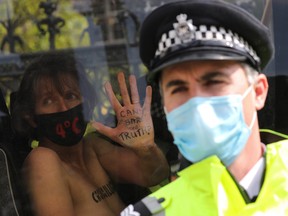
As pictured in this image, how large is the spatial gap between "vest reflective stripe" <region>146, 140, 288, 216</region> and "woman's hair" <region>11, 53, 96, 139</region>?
0.78 meters

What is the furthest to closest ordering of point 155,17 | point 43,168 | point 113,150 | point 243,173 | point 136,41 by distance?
1. point 113,150
2. point 43,168
3. point 136,41
4. point 155,17
5. point 243,173

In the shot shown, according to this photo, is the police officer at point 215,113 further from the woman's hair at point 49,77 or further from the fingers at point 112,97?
the woman's hair at point 49,77

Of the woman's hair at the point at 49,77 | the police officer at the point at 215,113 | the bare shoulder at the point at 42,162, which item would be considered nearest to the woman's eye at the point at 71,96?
the woman's hair at the point at 49,77

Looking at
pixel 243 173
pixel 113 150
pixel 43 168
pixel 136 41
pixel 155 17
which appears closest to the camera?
pixel 243 173

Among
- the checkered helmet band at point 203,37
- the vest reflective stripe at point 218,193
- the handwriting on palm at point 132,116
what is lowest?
the vest reflective stripe at point 218,193

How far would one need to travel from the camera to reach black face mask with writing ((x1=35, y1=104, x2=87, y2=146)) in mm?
2133

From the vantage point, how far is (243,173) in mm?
1549

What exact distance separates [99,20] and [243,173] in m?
0.99

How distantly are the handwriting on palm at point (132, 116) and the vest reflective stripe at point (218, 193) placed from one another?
0.54 meters

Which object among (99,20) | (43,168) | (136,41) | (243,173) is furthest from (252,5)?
(43,168)

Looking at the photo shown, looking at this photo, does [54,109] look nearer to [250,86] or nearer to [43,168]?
[43,168]

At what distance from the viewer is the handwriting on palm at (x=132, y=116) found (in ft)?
6.80

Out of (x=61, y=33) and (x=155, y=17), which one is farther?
(x=61, y=33)

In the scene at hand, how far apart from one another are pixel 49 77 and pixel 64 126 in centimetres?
25
